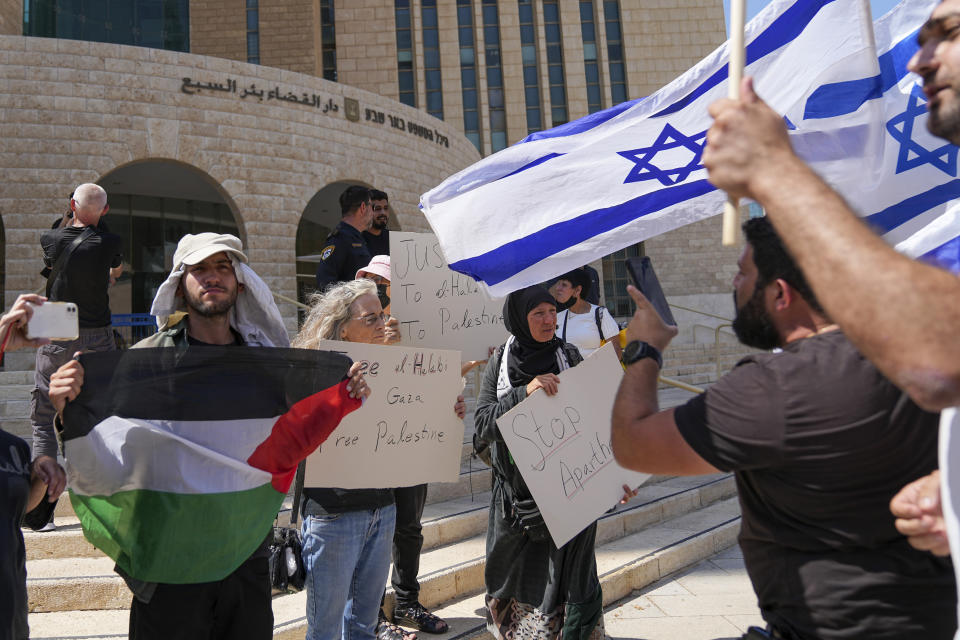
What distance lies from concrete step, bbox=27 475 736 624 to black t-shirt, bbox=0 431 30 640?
177cm

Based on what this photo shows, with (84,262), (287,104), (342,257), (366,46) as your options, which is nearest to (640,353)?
(342,257)

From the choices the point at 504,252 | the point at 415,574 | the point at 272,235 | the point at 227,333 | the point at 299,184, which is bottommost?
the point at 415,574

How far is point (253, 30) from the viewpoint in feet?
96.4

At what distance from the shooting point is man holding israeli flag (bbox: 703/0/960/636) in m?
0.89

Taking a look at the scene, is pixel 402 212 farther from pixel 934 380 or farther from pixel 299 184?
pixel 934 380

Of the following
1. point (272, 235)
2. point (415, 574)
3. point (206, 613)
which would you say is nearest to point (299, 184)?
point (272, 235)

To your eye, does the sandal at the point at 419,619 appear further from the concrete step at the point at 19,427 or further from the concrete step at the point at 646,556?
the concrete step at the point at 19,427

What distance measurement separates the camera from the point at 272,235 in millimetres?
14547

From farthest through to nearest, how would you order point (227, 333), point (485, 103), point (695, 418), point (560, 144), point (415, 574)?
point (485, 103), point (415, 574), point (560, 144), point (227, 333), point (695, 418)

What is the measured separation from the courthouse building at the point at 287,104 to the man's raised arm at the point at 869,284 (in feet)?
44.8

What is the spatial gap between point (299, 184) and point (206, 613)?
44.0ft

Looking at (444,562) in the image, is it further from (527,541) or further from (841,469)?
(841,469)

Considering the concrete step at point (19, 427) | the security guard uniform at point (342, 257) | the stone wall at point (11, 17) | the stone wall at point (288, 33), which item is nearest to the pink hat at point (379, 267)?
the security guard uniform at point (342, 257)

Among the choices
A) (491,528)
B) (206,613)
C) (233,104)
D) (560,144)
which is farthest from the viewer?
(233,104)
